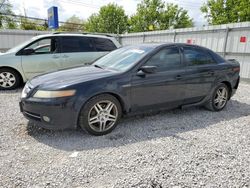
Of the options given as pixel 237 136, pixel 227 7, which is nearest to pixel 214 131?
pixel 237 136

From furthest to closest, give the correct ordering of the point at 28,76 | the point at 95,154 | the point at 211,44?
the point at 211,44 → the point at 28,76 → the point at 95,154

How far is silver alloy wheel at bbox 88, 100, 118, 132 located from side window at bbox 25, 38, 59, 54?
381 centimetres

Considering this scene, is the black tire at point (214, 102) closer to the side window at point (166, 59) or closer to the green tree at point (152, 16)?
the side window at point (166, 59)

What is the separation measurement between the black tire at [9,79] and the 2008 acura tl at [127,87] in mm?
3075

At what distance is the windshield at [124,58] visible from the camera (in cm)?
370

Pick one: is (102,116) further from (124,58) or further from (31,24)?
(31,24)

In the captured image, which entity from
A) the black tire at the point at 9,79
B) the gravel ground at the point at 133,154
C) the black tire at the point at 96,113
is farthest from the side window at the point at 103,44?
the black tire at the point at 96,113

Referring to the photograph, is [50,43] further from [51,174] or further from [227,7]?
[227,7]

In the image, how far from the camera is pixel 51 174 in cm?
242

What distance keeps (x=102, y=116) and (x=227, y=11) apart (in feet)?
80.8

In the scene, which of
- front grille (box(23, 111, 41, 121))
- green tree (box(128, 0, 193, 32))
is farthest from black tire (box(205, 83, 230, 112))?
green tree (box(128, 0, 193, 32))

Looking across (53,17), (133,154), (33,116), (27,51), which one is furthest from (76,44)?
(53,17)

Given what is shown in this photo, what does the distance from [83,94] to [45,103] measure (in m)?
0.55

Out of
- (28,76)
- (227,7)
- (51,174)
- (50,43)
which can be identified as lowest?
(51,174)
